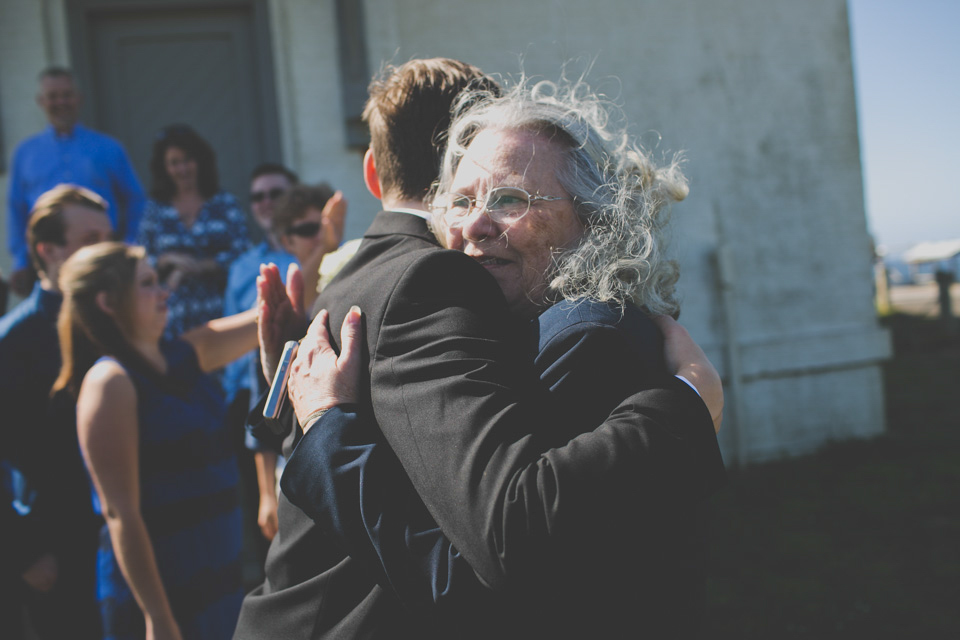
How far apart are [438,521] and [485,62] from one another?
527 cm

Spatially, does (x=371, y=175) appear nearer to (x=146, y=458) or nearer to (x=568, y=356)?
(x=568, y=356)

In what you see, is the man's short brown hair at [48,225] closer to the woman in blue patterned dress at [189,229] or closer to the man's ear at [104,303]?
the man's ear at [104,303]

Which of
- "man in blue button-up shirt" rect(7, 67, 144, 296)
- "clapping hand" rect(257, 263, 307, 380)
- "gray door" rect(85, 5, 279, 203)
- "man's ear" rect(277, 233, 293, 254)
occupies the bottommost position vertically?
"clapping hand" rect(257, 263, 307, 380)

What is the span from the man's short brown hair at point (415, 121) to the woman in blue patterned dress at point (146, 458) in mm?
1299

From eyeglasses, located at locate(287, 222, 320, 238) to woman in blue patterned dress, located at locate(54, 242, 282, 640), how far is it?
2.78ft

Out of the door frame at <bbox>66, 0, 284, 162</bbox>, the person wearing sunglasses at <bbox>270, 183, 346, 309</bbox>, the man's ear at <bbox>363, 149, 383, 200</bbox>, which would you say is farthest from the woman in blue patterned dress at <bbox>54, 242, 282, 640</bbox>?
the door frame at <bbox>66, 0, 284, 162</bbox>

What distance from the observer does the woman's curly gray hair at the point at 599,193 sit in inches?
55.4

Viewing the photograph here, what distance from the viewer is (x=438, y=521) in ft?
3.96

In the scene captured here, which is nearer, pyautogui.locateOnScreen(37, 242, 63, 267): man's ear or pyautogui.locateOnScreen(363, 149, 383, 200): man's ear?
pyautogui.locateOnScreen(363, 149, 383, 200): man's ear

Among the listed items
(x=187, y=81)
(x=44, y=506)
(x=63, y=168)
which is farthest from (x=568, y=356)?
(x=187, y=81)

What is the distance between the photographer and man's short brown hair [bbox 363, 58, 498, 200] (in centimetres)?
168

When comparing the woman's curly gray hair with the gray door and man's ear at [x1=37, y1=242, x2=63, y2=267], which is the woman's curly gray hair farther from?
the gray door

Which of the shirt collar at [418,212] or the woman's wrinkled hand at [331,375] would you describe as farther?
the shirt collar at [418,212]

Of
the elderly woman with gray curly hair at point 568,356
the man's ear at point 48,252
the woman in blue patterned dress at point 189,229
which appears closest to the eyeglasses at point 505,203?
the elderly woman with gray curly hair at point 568,356
